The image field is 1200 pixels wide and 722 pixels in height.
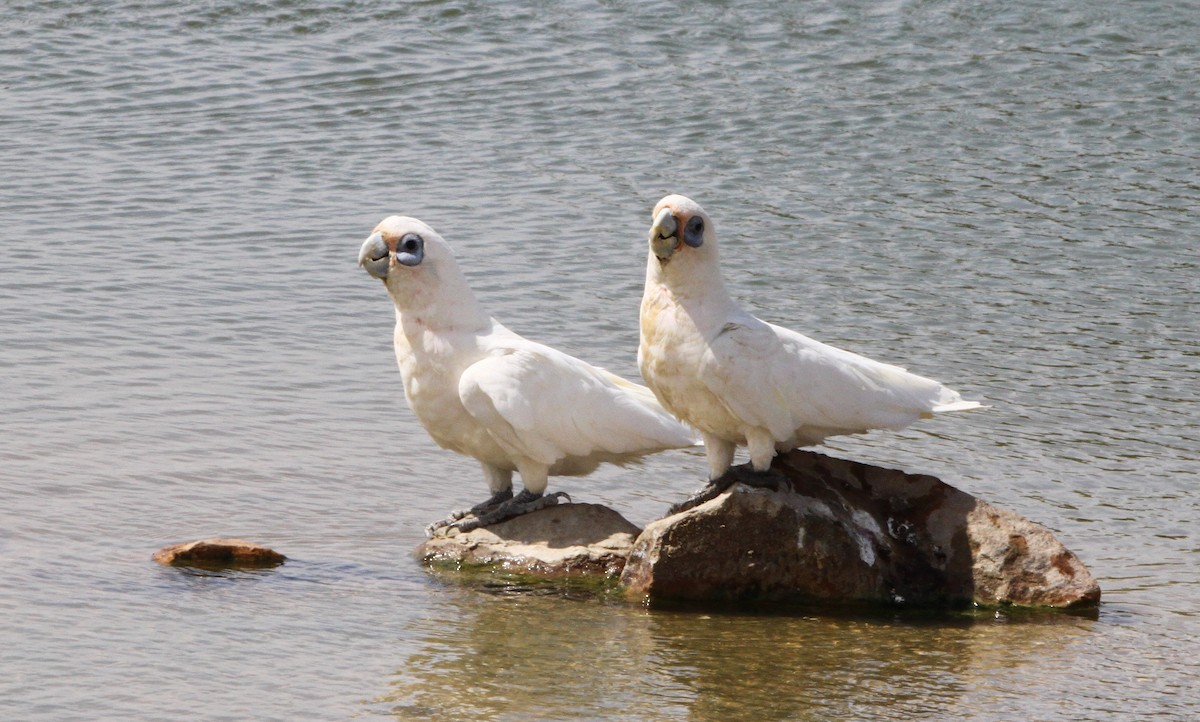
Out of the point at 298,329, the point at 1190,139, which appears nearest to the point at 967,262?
the point at 1190,139

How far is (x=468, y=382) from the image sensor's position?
7996mm

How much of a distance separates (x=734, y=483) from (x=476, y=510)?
1.49 meters

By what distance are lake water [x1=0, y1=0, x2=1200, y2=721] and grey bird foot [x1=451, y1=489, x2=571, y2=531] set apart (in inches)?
16.5

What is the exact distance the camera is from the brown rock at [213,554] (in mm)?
8047

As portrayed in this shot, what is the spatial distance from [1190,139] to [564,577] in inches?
406

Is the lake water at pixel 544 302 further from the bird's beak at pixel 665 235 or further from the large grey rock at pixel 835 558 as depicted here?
the bird's beak at pixel 665 235

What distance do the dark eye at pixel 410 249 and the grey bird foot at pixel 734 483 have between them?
5.83 ft

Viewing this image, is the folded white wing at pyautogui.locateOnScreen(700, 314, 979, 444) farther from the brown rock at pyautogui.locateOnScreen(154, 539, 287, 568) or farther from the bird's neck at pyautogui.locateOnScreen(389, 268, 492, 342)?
the brown rock at pyautogui.locateOnScreen(154, 539, 287, 568)

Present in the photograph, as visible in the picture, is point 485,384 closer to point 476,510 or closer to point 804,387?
point 476,510

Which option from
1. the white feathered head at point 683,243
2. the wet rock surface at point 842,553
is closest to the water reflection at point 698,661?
the wet rock surface at point 842,553

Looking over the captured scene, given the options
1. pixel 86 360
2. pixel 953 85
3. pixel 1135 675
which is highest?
pixel 953 85

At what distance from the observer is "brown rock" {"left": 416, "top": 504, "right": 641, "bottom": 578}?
318 inches

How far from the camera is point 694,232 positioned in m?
7.59

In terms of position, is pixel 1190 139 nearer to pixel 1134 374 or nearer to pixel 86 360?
pixel 1134 374
